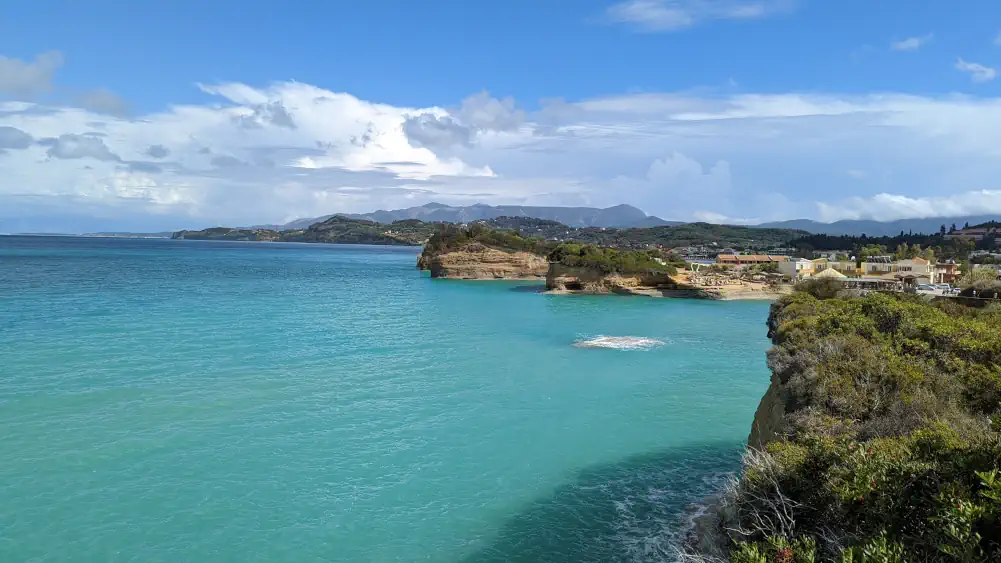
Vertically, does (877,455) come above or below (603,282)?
above

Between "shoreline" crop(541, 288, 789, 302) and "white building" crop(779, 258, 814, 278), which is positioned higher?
"white building" crop(779, 258, 814, 278)

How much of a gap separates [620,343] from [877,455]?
23.7m

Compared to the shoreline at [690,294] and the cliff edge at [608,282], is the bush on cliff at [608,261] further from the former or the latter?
the shoreline at [690,294]

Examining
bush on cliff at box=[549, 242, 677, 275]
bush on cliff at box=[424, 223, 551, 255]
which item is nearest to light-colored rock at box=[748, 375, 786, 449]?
bush on cliff at box=[549, 242, 677, 275]

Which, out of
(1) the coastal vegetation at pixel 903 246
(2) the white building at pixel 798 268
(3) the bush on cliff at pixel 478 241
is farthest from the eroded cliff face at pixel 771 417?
(1) the coastal vegetation at pixel 903 246

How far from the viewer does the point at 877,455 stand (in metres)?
6.71

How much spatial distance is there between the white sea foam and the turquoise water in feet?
2.98

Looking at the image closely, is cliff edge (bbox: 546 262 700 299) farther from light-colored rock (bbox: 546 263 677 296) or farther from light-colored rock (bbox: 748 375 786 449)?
light-colored rock (bbox: 748 375 786 449)

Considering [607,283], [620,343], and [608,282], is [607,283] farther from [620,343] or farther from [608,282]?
[620,343]

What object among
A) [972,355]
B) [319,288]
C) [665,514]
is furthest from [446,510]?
[319,288]

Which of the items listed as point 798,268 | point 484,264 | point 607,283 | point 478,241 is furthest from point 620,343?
point 478,241

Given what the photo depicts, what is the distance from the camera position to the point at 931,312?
15695mm

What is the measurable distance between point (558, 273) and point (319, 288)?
24911mm

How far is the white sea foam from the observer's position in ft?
96.7
